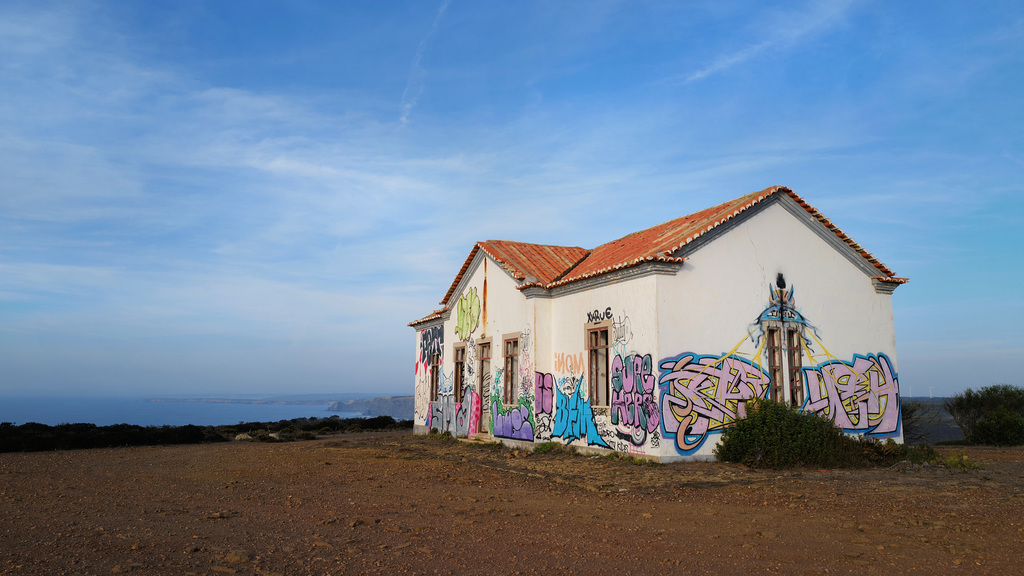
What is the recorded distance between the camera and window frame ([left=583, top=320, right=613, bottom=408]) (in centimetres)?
1366

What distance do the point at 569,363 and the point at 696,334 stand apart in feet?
11.0

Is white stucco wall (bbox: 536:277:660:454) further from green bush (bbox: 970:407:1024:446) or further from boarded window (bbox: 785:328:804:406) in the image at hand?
green bush (bbox: 970:407:1024:446)

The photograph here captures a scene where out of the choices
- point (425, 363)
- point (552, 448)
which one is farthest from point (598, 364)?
point (425, 363)

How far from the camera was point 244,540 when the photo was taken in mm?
5992

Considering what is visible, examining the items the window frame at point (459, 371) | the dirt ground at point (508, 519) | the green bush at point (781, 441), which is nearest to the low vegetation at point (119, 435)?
the dirt ground at point (508, 519)

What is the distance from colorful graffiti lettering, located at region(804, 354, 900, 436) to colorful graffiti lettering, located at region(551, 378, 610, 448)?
437 centimetres

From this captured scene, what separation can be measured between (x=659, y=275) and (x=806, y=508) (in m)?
5.47

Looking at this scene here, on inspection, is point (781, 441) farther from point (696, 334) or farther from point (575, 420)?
point (575, 420)

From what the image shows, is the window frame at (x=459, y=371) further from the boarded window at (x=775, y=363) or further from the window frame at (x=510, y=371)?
the boarded window at (x=775, y=363)

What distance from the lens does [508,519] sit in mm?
7398

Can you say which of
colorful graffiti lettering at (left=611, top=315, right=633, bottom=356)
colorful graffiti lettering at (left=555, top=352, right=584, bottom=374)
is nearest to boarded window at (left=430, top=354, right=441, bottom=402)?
colorful graffiti lettering at (left=555, top=352, right=584, bottom=374)

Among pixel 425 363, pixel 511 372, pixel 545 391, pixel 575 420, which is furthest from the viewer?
pixel 425 363

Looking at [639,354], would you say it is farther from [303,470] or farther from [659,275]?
[303,470]

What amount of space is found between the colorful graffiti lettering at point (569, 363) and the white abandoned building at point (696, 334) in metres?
0.04
